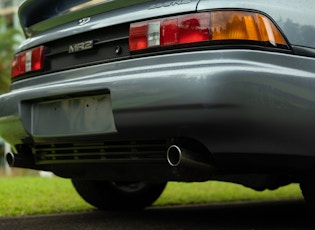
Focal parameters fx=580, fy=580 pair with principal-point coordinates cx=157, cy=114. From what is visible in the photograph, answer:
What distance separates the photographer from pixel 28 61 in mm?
3596

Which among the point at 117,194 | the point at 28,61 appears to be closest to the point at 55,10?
the point at 28,61

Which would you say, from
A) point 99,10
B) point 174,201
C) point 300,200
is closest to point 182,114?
point 99,10

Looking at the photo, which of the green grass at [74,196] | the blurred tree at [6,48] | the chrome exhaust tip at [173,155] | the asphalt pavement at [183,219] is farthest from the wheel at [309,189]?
the blurred tree at [6,48]

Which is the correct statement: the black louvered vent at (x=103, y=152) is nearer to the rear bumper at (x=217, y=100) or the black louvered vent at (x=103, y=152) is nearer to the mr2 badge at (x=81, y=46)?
the rear bumper at (x=217, y=100)

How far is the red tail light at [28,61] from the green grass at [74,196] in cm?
106

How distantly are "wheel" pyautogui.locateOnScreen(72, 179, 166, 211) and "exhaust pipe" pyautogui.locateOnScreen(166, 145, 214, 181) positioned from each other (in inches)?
55.1

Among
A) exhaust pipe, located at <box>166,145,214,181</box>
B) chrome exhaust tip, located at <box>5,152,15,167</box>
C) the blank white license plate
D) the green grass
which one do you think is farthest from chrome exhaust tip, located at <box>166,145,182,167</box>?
the green grass

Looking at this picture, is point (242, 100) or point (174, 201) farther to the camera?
point (174, 201)

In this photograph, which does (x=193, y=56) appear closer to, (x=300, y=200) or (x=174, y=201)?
(x=174, y=201)

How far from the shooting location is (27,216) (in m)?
4.02

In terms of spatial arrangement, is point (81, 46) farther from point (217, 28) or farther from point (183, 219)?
point (183, 219)

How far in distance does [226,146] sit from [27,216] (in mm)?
1891

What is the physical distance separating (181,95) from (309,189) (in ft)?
3.16

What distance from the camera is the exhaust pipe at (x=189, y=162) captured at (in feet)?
9.04
